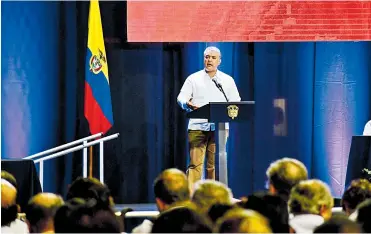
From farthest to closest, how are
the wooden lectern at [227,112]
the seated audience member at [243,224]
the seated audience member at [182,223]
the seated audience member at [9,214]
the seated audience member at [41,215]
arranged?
the wooden lectern at [227,112]
the seated audience member at [9,214]
the seated audience member at [41,215]
the seated audience member at [182,223]
the seated audience member at [243,224]

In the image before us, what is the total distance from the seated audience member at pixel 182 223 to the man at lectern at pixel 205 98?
423cm

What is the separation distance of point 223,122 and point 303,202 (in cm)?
272

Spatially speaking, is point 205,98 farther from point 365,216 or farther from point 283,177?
point 365,216

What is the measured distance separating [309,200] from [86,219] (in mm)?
1095

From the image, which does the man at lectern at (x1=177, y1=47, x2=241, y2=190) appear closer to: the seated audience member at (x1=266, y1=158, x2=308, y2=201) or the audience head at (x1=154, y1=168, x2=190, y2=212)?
the seated audience member at (x1=266, y1=158, x2=308, y2=201)

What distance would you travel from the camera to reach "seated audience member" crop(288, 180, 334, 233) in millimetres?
3490

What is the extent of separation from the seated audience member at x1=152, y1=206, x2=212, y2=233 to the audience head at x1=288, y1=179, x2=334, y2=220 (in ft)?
2.56

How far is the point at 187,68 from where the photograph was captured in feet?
28.2

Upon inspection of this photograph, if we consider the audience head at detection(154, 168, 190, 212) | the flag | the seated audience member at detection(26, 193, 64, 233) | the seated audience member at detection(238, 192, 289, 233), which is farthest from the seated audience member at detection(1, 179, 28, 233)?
the flag

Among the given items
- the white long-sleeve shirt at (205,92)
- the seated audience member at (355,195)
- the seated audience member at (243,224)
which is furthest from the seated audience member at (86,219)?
the white long-sleeve shirt at (205,92)

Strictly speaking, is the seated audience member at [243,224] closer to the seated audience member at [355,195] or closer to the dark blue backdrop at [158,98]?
the seated audience member at [355,195]

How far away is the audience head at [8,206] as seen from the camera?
147 inches

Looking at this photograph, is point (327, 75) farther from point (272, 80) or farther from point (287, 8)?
point (287, 8)

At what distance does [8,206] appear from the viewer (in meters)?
3.76
